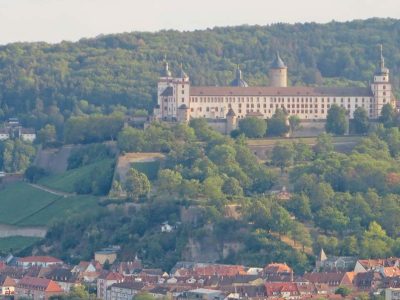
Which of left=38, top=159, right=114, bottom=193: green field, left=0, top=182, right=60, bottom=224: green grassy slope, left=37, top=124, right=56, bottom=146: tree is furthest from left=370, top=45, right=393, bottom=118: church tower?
left=37, top=124, right=56, bottom=146: tree

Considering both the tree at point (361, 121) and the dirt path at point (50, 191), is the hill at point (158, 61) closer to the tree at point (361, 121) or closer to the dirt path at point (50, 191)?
the dirt path at point (50, 191)

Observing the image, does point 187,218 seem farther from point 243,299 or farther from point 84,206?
point 243,299

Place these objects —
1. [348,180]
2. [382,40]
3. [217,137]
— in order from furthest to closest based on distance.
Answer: [382,40]
[217,137]
[348,180]

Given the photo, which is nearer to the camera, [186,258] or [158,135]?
[186,258]

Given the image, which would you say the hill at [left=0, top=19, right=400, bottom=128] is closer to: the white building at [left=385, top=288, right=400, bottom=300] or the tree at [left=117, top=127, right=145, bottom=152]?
the tree at [left=117, top=127, right=145, bottom=152]

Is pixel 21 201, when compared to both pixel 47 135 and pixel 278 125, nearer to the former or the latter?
pixel 47 135

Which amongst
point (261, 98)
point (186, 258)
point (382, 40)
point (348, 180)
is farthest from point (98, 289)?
point (382, 40)

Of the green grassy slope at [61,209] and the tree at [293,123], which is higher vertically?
the tree at [293,123]

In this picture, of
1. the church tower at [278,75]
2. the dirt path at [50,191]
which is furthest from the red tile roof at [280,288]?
the church tower at [278,75]
